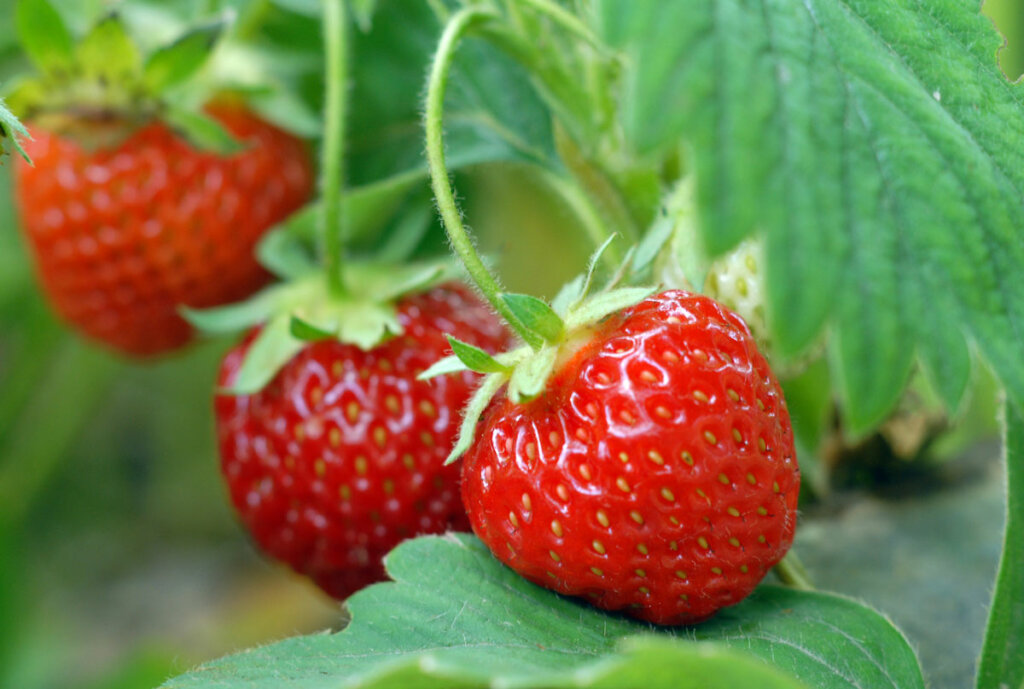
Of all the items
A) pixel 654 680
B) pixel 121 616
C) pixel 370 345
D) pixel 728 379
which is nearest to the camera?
pixel 654 680

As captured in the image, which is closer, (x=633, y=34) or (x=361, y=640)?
(x=633, y=34)

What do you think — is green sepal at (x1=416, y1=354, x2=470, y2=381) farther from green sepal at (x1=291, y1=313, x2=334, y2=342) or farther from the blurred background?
the blurred background

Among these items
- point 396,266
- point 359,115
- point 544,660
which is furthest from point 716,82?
point 359,115

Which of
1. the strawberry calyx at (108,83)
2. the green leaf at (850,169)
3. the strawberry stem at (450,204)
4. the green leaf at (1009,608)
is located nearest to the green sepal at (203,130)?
the strawberry calyx at (108,83)

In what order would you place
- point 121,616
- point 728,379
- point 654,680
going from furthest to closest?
point 121,616, point 728,379, point 654,680

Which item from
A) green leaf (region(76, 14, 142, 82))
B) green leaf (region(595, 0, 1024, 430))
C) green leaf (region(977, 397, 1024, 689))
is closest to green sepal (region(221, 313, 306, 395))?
green leaf (region(76, 14, 142, 82))

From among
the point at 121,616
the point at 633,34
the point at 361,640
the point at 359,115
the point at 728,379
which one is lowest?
the point at 121,616

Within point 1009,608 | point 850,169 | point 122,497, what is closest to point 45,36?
point 850,169

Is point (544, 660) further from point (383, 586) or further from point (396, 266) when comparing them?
point (396, 266)
